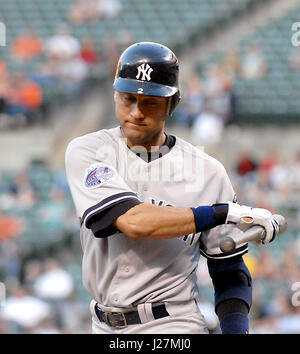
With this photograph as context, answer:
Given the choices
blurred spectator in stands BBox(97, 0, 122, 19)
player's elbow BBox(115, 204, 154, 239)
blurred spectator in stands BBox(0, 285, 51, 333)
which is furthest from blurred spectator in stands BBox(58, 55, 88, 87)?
player's elbow BBox(115, 204, 154, 239)

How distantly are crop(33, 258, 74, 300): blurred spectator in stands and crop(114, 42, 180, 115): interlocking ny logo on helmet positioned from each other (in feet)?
18.0

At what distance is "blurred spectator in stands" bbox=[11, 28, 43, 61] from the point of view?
12703 millimetres

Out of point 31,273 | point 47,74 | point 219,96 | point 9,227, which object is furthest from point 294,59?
point 31,273

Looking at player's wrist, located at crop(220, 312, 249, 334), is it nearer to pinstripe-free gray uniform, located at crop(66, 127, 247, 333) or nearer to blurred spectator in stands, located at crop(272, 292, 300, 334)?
pinstripe-free gray uniform, located at crop(66, 127, 247, 333)

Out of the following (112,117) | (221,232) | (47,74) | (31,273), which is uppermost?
(221,232)

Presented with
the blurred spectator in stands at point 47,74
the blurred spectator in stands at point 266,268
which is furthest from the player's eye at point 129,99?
the blurred spectator in stands at point 47,74

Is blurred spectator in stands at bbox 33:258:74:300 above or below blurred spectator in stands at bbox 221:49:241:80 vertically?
below

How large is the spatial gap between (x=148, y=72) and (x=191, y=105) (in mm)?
7927

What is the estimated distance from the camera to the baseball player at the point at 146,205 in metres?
3.13

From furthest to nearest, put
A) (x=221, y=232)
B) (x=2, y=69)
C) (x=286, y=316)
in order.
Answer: (x=2, y=69)
(x=286, y=316)
(x=221, y=232)

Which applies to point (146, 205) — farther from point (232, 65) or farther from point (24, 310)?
point (232, 65)

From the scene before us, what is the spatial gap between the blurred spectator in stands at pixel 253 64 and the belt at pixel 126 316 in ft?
30.1

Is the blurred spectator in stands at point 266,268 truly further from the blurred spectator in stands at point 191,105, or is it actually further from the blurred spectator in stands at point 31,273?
the blurred spectator in stands at point 191,105

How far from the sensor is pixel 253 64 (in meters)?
12.2
